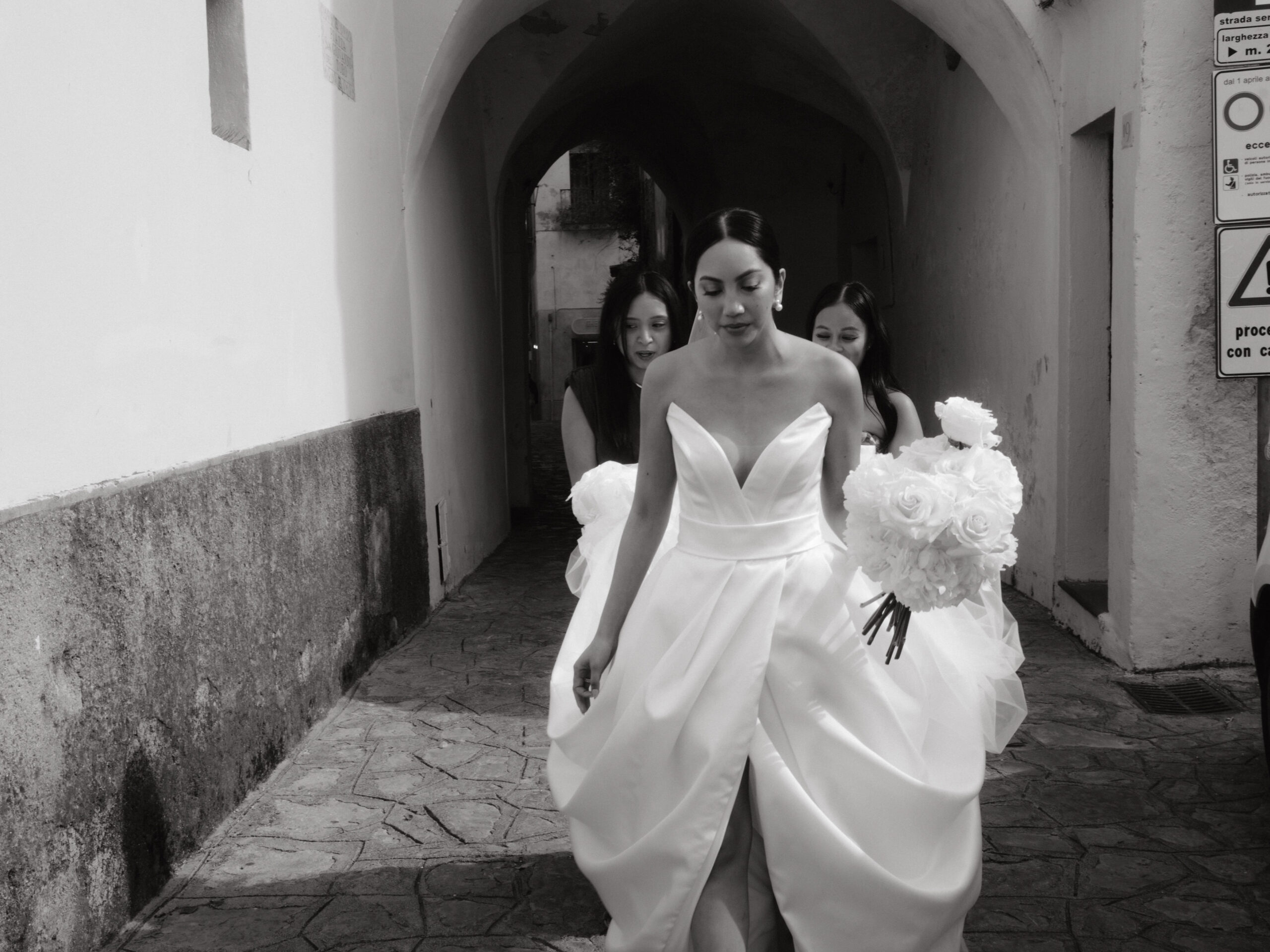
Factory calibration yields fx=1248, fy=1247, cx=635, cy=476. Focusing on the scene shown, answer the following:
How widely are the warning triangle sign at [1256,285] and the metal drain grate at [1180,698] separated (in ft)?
5.65

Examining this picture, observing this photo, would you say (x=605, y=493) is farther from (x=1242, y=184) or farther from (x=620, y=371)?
(x=1242, y=184)

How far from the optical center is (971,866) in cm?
276

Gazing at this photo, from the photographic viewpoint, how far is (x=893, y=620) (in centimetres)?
269

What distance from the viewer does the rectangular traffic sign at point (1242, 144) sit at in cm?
548

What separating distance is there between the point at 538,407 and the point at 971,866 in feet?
102

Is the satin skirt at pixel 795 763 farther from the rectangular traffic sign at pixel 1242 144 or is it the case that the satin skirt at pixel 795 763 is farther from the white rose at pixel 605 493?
the rectangular traffic sign at pixel 1242 144

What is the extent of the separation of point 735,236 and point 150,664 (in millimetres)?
2215

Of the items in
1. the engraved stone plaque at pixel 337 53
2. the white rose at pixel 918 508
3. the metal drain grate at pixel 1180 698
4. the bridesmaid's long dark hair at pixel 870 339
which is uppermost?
the engraved stone plaque at pixel 337 53

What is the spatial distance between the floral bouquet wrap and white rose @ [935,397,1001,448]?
0.67ft

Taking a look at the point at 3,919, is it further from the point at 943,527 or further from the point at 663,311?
the point at 663,311

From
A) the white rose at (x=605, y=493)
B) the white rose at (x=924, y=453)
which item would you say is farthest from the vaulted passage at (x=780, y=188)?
the white rose at (x=924, y=453)

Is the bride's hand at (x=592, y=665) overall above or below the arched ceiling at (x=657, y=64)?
below

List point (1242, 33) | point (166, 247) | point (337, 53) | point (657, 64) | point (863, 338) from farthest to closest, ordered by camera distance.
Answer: point (657, 64) → point (337, 53) → point (1242, 33) → point (863, 338) → point (166, 247)

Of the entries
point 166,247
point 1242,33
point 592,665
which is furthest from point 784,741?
point 1242,33
